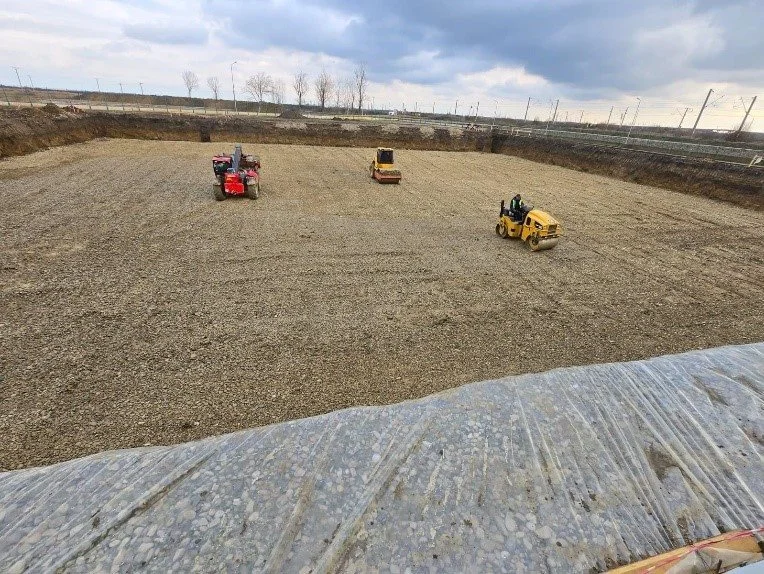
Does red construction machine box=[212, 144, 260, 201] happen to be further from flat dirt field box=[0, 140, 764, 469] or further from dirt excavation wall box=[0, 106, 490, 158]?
dirt excavation wall box=[0, 106, 490, 158]

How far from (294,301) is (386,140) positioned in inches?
1293

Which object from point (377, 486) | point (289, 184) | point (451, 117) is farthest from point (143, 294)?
point (451, 117)

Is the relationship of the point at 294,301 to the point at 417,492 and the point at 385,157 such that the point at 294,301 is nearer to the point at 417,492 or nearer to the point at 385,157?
the point at 417,492

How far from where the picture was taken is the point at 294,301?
26.3 ft

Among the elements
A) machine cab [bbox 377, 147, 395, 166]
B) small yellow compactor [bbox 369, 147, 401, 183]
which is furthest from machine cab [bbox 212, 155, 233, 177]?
machine cab [bbox 377, 147, 395, 166]

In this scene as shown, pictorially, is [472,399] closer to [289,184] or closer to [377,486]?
[377,486]

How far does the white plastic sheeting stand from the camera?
2994 mm

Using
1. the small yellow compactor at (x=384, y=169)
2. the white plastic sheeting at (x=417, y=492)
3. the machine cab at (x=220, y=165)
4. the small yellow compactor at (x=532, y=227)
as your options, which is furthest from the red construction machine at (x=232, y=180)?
the white plastic sheeting at (x=417, y=492)

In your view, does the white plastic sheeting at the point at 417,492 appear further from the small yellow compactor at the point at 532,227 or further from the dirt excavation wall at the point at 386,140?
the dirt excavation wall at the point at 386,140

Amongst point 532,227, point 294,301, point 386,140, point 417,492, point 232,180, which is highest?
point 386,140

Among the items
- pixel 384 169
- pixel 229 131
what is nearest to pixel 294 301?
pixel 384 169

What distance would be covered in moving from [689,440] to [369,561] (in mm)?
3743

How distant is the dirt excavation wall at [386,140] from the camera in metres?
19.9

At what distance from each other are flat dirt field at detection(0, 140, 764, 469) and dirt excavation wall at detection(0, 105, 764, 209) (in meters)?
4.97
